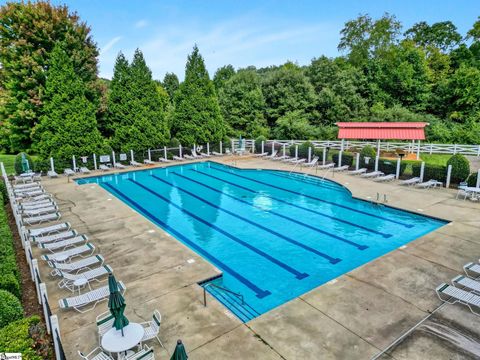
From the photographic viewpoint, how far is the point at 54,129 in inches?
793

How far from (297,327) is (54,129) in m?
20.2

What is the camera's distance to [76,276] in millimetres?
7113

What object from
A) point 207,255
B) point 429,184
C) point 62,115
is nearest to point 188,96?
point 62,115

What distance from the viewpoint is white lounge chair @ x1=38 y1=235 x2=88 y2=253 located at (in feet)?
28.6

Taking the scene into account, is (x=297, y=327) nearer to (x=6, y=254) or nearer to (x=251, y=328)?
(x=251, y=328)

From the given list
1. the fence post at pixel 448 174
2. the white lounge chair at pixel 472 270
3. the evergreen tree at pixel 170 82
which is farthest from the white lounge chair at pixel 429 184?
the evergreen tree at pixel 170 82

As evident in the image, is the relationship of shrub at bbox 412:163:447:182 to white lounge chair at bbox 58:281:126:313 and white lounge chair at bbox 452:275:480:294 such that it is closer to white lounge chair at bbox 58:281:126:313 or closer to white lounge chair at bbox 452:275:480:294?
white lounge chair at bbox 452:275:480:294

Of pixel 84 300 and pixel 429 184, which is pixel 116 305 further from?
pixel 429 184

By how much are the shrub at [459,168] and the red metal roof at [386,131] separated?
20.5ft

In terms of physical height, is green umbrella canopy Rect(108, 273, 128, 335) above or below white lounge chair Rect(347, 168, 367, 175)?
above

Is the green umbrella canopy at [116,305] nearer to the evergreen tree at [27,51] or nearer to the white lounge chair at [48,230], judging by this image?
the white lounge chair at [48,230]

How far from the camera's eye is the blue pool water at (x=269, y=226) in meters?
8.32

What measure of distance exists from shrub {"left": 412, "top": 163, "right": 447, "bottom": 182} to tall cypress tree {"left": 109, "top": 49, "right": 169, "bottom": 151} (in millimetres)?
17729

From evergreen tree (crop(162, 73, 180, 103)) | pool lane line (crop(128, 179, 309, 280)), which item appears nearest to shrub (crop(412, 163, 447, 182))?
pool lane line (crop(128, 179, 309, 280))
